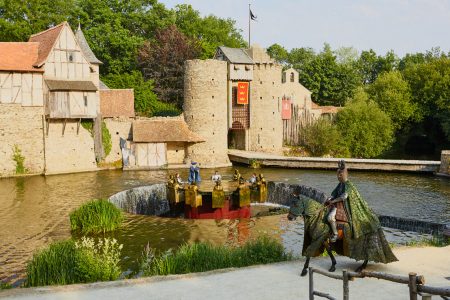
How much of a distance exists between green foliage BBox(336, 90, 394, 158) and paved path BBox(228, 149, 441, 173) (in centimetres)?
607

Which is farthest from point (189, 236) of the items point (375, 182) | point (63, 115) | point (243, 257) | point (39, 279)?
point (63, 115)

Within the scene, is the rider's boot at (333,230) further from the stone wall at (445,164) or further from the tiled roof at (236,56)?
the tiled roof at (236,56)

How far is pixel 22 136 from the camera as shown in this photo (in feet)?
105

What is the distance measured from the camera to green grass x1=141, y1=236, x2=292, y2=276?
10.6 m

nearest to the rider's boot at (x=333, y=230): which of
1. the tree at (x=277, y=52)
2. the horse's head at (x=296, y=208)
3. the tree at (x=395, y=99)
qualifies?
the horse's head at (x=296, y=208)

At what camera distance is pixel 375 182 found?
96.1 ft

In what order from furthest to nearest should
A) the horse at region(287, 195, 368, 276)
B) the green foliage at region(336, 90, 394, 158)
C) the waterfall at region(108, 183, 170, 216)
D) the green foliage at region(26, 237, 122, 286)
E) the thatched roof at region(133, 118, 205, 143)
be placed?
the green foliage at region(336, 90, 394, 158)
the thatched roof at region(133, 118, 205, 143)
the waterfall at region(108, 183, 170, 216)
the green foliage at region(26, 237, 122, 286)
the horse at region(287, 195, 368, 276)

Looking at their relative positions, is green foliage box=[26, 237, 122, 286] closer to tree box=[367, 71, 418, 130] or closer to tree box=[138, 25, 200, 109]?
tree box=[138, 25, 200, 109]

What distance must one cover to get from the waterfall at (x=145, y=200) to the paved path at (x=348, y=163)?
1144 cm

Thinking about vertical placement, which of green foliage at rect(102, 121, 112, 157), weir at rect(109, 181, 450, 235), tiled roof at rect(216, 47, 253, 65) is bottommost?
weir at rect(109, 181, 450, 235)

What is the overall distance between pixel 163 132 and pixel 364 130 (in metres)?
16.8

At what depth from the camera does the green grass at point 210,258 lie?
10.6 meters

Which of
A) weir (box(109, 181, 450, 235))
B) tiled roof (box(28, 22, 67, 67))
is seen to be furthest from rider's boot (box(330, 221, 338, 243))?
tiled roof (box(28, 22, 67, 67))

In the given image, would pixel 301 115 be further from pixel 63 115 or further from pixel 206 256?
pixel 206 256
